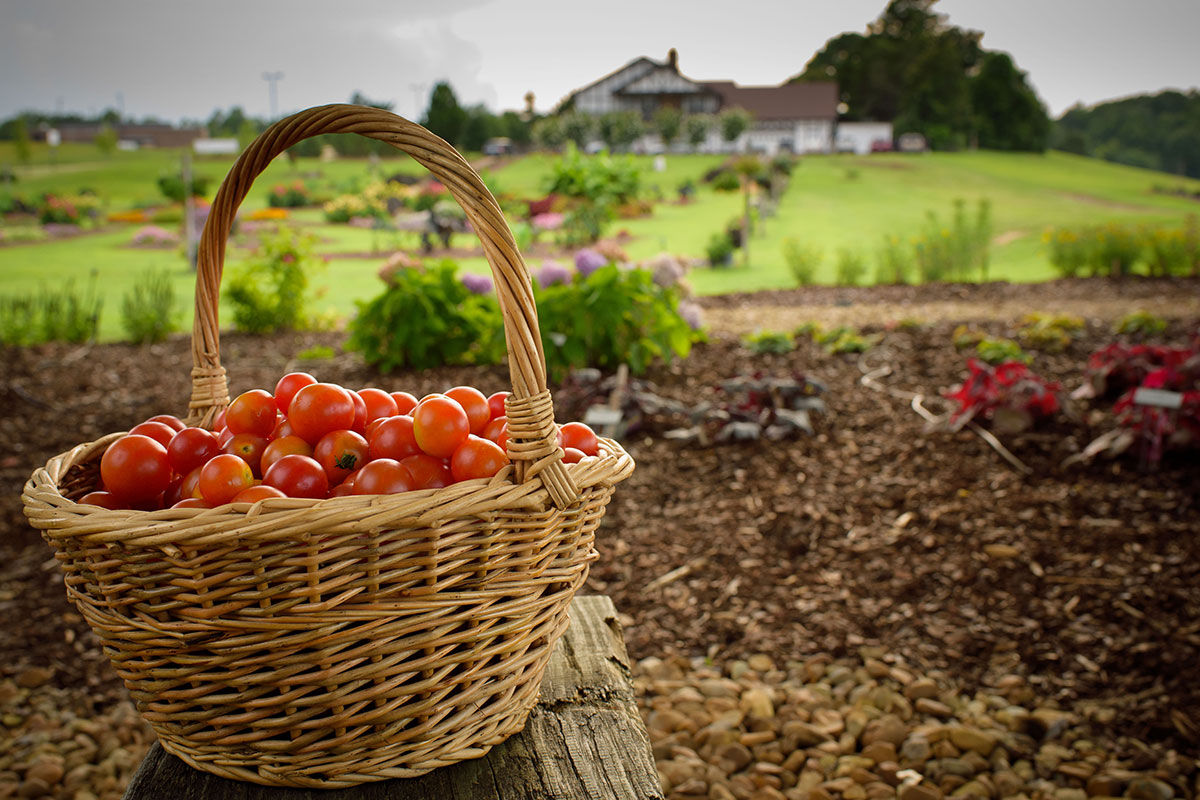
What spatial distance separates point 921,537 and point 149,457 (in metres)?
1.95

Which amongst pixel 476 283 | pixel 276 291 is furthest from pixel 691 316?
pixel 276 291

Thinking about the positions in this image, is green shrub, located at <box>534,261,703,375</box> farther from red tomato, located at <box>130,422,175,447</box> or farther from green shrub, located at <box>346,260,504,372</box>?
red tomato, located at <box>130,422,175,447</box>

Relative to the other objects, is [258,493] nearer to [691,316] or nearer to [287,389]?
[287,389]

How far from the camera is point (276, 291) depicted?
525cm

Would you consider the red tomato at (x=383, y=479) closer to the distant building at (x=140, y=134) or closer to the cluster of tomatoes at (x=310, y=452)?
the cluster of tomatoes at (x=310, y=452)

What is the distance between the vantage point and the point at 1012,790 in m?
1.36

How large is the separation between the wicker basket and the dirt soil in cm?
117

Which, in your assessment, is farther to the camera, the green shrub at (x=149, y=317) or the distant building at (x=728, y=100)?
the distant building at (x=728, y=100)

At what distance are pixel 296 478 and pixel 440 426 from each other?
0.46 ft

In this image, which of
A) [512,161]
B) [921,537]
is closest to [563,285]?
[921,537]

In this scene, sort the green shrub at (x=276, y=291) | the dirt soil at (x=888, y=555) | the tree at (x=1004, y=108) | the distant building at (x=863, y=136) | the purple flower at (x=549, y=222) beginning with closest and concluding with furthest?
the dirt soil at (x=888, y=555)
the green shrub at (x=276, y=291)
the purple flower at (x=549, y=222)
the tree at (x=1004, y=108)
the distant building at (x=863, y=136)

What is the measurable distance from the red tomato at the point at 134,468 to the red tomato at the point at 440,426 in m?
0.26

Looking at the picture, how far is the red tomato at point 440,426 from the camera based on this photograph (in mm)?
768

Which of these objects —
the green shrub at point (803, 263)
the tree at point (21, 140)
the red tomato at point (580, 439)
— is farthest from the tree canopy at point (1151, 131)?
the tree at point (21, 140)
